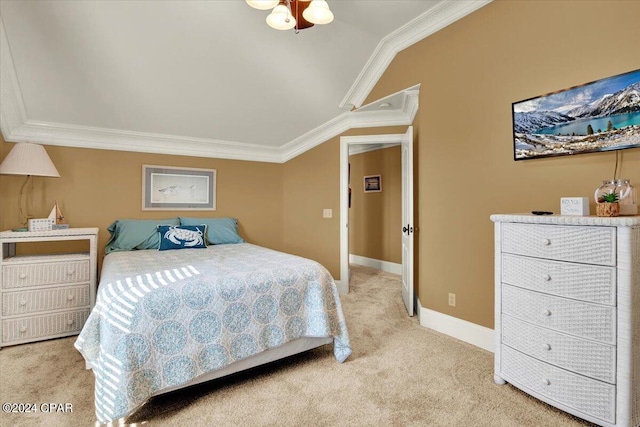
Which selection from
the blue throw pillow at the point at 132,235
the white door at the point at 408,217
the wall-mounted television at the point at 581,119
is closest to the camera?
the wall-mounted television at the point at 581,119

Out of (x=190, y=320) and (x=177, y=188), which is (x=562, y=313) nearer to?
(x=190, y=320)

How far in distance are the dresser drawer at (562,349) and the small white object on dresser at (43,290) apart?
10.8ft

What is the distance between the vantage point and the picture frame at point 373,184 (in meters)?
5.44

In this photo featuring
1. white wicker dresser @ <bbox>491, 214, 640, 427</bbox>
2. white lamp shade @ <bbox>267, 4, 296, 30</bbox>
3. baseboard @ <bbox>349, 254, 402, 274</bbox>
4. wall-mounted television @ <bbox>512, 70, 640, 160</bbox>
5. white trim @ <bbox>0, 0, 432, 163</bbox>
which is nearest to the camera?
white wicker dresser @ <bbox>491, 214, 640, 427</bbox>

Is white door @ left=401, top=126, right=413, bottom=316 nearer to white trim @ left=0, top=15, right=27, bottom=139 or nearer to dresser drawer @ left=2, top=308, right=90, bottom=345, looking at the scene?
dresser drawer @ left=2, top=308, right=90, bottom=345

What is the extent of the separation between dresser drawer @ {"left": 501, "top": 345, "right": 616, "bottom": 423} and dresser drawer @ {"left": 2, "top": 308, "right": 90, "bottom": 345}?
333 cm

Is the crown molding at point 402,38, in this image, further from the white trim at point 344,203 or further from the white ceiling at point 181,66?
the white trim at point 344,203

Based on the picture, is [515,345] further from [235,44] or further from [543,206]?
[235,44]

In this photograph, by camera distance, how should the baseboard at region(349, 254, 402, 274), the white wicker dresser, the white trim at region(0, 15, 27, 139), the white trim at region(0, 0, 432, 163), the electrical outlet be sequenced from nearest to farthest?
the white wicker dresser → the white trim at region(0, 15, 27, 139) → the electrical outlet → the white trim at region(0, 0, 432, 163) → the baseboard at region(349, 254, 402, 274)

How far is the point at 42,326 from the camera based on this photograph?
2607mm

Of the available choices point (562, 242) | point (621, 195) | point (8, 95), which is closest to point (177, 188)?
point (8, 95)

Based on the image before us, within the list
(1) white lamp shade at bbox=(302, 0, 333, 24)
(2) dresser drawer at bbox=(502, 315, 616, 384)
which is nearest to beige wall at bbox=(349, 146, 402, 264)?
(2) dresser drawer at bbox=(502, 315, 616, 384)

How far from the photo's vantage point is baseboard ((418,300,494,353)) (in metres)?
2.36

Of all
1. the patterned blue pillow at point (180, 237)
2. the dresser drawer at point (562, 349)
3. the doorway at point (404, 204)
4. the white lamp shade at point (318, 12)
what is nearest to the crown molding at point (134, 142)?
the patterned blue pillow at point (180, 237)
